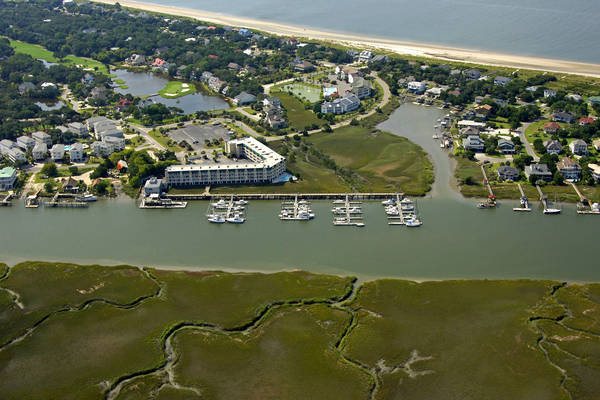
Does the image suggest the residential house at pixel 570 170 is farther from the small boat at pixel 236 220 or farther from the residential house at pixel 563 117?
the small boat at pixel 236 220

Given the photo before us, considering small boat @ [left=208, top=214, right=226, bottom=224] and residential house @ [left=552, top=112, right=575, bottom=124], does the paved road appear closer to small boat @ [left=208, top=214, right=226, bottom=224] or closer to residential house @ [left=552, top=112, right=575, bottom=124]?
residential house @ [left=552, top=112, right=575, bottom=124]

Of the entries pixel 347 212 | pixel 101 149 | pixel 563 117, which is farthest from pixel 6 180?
pixel 563 117

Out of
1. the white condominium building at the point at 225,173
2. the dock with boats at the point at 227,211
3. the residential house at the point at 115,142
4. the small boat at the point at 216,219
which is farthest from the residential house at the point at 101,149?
the small boat at the point at 216,219

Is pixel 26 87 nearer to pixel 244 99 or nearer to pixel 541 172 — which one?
pixel 244 99

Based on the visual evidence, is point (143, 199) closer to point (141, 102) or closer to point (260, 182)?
point (260, 182)

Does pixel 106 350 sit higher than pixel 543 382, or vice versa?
pixel 543 382

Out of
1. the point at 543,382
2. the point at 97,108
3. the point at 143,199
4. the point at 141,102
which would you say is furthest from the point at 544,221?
the point at 97,108

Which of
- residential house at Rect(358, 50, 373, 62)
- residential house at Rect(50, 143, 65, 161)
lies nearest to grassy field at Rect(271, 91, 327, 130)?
residential house at Rect(358, 50, 373, 62)
